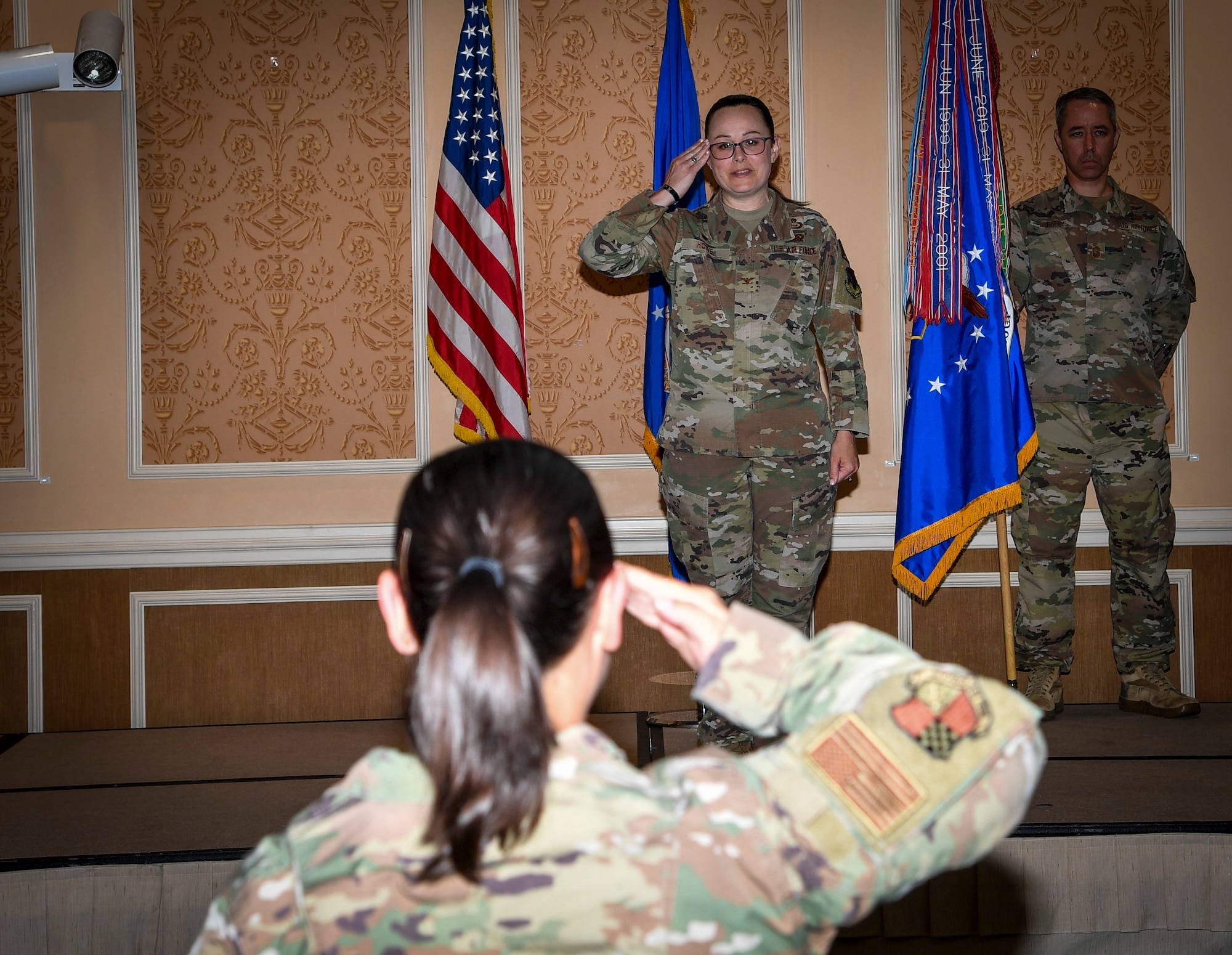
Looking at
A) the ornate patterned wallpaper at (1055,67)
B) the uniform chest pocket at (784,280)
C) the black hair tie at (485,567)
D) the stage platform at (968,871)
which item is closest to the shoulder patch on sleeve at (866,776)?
the black hair tie at (485,567)

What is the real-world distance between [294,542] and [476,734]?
2869 millimetres

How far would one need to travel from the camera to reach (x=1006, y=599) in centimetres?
313

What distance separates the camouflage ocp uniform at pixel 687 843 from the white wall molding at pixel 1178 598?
2.81 metres

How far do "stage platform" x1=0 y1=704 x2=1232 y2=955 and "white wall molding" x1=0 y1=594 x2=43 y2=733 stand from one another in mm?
729

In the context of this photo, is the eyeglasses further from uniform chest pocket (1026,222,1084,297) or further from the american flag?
uniform chest pocket (1026,222,1084,297)

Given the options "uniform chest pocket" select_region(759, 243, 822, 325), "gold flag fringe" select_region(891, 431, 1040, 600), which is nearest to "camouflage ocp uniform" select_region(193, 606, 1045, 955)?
"uniform chest pocket" select_region(759, 243, 822, 325)

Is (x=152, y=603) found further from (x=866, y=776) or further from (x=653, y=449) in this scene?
(x=866, y=776)

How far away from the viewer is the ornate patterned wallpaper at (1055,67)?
11.3 feet

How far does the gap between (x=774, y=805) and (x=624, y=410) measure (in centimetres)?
278

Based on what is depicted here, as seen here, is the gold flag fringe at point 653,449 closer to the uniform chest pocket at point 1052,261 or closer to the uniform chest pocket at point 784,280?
the uniform chest pocket at point 784,280

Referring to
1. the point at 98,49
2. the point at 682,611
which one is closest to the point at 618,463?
the point at 98,49

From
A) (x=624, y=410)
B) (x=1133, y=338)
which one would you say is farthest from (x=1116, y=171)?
(x=624, y=410)

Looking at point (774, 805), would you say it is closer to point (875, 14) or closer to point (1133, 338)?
point (1133, 338)

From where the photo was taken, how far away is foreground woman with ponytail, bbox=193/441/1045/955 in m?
0.69
